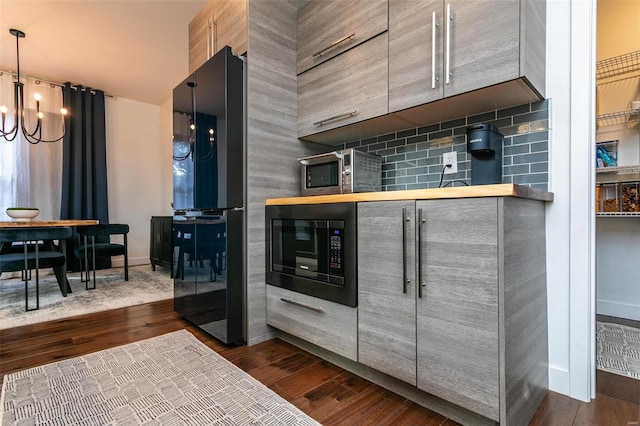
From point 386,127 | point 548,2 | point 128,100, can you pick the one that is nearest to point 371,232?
point 386,127

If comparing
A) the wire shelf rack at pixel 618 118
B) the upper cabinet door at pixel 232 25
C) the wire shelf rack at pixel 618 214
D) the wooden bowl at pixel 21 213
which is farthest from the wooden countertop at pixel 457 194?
the wooden bowl at pixel 21 213

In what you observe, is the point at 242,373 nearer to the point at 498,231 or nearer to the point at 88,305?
the point at 498,231

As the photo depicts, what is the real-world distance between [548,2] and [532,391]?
5.95ft

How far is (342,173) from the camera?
188 cm

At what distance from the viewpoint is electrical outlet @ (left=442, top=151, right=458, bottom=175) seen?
1805mm

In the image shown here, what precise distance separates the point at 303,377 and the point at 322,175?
1176 millimetres

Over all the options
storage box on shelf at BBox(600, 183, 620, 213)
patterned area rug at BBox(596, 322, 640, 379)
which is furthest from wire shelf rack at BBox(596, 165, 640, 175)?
patterned area rug at BBox(596, 322, 640, 379)

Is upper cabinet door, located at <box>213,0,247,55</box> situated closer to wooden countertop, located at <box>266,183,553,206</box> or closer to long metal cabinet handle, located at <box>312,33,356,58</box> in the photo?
long metal cabinet handle, located at <box>312,33,356,58</box>

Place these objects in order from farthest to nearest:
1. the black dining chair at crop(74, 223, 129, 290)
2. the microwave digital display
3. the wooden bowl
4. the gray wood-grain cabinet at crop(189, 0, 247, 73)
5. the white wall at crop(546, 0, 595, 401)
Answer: the black dining chair at crop(74, 223, 129, 290), the wooden bowl, the gray wood-grain cabinet at crop(189, 0, 247, 73), the microwave digital display, the white wall at crop(546, 0, 595, 401)

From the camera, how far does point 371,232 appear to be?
150 centimetres

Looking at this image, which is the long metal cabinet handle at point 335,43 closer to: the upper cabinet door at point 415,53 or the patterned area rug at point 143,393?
the upper cabinet door at point 415,53

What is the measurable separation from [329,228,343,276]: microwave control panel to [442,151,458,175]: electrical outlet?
2.47 ft

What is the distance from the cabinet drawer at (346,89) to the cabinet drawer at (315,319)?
43.3 inches

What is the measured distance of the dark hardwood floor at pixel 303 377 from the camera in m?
1.28
